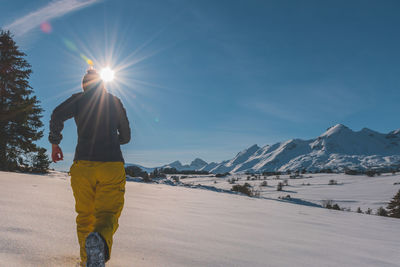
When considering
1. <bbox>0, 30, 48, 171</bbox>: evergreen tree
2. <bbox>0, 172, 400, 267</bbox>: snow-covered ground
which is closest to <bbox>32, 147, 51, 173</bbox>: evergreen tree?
<bbox>0, 30, 48, 171</bbox>: evergreen tree

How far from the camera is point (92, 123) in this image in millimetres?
1851

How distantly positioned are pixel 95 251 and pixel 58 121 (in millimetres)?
1134

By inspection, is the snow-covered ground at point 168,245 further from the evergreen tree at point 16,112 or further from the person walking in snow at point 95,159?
the evergreen tree at point 16,112

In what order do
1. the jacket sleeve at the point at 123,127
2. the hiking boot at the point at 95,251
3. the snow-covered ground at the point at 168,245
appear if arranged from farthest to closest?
the jacket sleeve at the point at 123,127, the snow-covered ground at the point at 168,245, the hiking boot at the point at 95,251

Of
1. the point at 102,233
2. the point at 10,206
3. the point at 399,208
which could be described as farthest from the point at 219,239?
the point at 399,208

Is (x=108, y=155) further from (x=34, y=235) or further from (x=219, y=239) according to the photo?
(x=219, y=239)

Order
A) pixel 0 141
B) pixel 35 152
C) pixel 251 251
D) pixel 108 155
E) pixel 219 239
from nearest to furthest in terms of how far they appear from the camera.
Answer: pixel 108 155, pixel 251 251, pixel 219 239, pixel 0 141, pixel 35 152

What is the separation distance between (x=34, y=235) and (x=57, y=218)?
0.67m

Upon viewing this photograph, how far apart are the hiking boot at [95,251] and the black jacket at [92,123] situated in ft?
2.00

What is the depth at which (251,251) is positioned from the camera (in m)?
1.98

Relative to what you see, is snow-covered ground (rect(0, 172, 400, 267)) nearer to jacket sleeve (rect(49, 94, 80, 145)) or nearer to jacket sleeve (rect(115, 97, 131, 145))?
jacket sleeve (rect(49, 94, 80, 145))

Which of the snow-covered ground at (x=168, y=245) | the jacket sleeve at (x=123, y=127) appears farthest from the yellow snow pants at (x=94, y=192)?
the jacket sleeve at (x=123, y=127)

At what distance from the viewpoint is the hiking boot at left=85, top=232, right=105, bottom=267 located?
1241 millimetres

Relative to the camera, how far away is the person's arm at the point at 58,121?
1.83 meters
